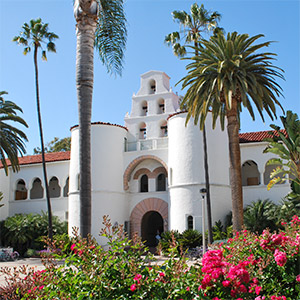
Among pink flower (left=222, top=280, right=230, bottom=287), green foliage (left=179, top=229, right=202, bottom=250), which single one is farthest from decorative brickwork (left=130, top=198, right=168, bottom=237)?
pink flower (left=222, top=280, right=230, bottom=287)

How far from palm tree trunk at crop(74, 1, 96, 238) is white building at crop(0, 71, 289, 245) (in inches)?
616

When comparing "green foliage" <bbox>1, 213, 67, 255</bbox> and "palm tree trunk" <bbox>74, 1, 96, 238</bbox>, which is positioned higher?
"palm tree trunk" <bbox>74, 1, 96, 238</bbox>

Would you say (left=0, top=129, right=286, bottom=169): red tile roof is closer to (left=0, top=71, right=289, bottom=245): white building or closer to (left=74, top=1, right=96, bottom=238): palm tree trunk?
(left=0, top=71, right=289, bottom=245): white building

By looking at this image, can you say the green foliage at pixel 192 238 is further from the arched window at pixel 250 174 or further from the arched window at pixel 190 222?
the arched window at pixel 250 174

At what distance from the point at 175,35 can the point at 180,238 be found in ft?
45.8

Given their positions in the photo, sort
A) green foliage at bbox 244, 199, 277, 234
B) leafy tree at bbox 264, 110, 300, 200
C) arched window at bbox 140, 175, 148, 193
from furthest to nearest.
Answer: arched window at bbox 140, 175, 148, 193 → green foliage at bbox 244, 199, 277, 234 → leafy tree at bbox 264, 110, 300, 200

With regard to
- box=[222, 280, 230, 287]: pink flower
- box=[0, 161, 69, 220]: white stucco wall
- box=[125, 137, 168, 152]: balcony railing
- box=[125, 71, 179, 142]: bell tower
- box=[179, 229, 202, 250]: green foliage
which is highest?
box=[125, 71, 179, 142]: bell tower

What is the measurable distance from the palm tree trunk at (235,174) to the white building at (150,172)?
8.04m

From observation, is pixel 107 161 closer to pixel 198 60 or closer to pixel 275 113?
pixel 198 60

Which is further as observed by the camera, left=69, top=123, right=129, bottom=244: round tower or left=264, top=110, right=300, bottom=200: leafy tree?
left=69, top=123, right=129, bottom=244: round tower

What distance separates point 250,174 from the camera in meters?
28.8

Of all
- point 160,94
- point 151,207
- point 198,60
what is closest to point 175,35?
point 160,94

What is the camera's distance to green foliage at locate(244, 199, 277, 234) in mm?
23375

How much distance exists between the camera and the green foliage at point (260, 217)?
23.4m
